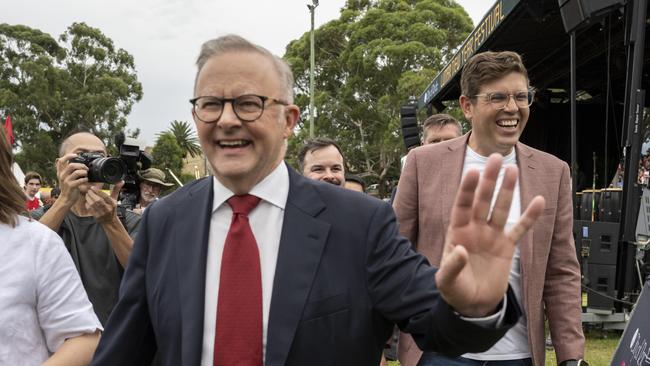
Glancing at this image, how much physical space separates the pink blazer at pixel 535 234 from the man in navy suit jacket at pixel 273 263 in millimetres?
1128

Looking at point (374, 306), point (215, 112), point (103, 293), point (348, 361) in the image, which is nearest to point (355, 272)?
point (374, 306)

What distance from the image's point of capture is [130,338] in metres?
1.78

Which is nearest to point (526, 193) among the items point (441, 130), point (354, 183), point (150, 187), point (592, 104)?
point (441, 130)

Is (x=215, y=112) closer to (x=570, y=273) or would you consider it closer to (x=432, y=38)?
(x=570, y=273)

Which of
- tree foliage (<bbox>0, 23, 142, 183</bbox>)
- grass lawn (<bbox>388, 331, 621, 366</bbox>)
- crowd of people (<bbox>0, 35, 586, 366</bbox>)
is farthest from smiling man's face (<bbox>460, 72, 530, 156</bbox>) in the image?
tree foliage (<bbox>0, 23, 142, 183</bbox>)

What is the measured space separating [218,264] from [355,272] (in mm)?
360

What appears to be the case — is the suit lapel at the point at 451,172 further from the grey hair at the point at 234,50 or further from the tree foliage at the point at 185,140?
the tree foliage at the point at 185,140

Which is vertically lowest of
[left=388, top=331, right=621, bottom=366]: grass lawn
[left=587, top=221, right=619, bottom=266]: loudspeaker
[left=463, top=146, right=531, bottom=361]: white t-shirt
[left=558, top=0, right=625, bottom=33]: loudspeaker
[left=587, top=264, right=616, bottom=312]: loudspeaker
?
[left=388, top=331, right=621, bottom=366]: grass lawn

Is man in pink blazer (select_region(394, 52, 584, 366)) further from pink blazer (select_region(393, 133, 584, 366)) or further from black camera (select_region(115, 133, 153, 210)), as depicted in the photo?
black camera (select_region(115, 133, 153, 210))

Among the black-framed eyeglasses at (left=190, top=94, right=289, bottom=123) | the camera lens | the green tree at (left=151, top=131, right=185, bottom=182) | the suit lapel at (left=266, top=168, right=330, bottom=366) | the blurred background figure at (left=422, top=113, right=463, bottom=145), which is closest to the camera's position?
the suit lapel at (left=266, top=168, right=330, bottom=366)

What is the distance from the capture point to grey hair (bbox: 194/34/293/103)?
1.81 m

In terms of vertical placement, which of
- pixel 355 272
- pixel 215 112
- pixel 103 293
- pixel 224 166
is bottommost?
pixel 103 293

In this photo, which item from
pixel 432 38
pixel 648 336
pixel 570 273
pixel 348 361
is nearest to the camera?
pixel 348 361

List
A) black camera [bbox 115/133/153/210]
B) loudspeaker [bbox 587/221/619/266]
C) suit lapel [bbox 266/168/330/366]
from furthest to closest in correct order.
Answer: loudspeaker [bbox 587/221/619/266] < black camera [bbox 115/133/153/210] < suit lapel [bbox 266/168/330/366]
